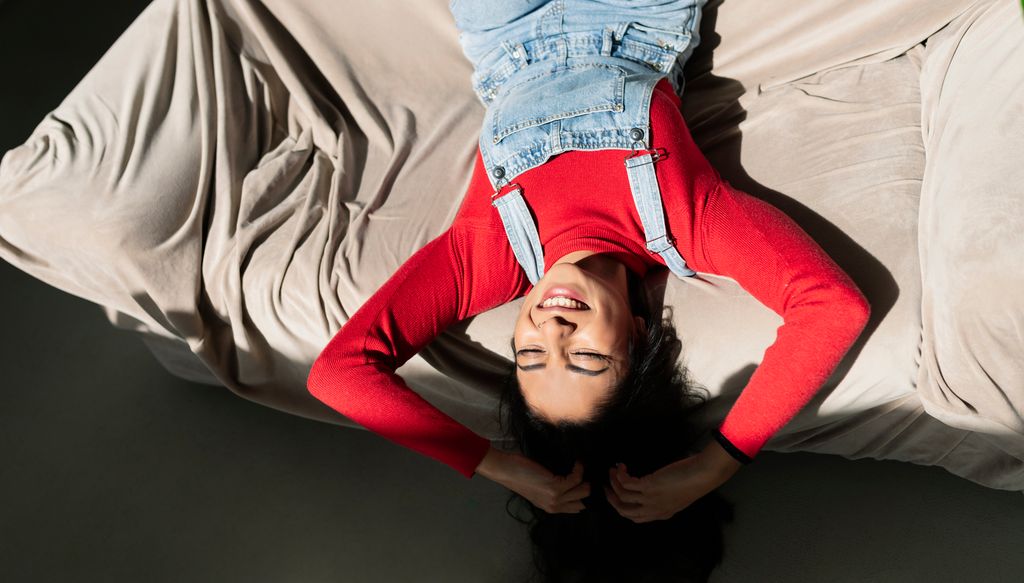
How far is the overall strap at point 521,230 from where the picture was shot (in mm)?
1506

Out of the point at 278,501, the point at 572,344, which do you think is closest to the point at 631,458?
the point at 572,344

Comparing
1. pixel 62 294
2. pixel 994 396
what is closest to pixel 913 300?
pixel 994 396

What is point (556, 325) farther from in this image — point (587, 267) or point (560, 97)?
point (560, 97)

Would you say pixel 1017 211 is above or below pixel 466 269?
below

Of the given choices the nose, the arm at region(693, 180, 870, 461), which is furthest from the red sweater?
the nose

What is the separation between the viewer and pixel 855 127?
1.55 metres

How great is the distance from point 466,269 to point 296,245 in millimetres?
429

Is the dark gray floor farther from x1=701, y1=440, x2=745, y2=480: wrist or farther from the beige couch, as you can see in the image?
x1=701, y1=440, x2=745, y2=480: wrist

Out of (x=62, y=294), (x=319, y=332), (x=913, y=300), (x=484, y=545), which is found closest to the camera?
(x=913, y=300)

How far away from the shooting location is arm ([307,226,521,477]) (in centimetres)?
142

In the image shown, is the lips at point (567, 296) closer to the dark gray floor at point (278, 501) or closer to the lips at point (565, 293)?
the lips at point (565, 293)

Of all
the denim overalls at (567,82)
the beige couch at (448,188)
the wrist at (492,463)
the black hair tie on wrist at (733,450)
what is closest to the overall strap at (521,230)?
the denim overalls at (567,82)

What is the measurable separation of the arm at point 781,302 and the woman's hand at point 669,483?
0.04 metres

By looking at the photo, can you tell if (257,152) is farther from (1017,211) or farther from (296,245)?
(1017,211)
